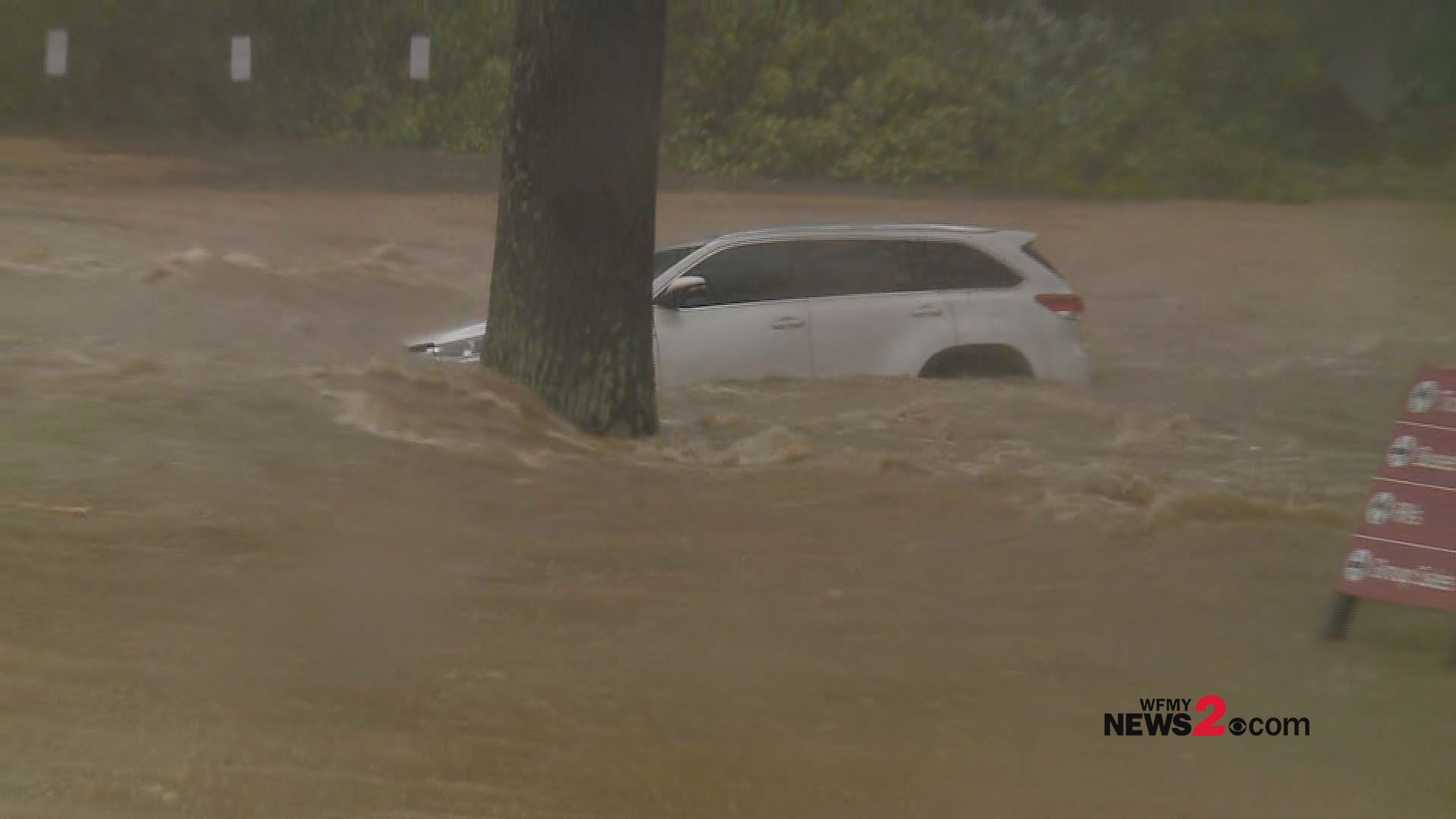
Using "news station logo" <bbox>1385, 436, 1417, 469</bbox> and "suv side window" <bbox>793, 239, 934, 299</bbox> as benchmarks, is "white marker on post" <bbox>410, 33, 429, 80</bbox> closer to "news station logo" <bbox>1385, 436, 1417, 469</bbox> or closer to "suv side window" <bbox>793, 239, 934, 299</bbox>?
"suv side window" <bbox>793, 239, 934, 299</bbox>

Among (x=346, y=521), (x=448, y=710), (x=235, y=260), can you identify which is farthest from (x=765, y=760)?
(x=235, y=260)

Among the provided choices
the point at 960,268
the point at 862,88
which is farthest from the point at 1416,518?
the point at 862,88

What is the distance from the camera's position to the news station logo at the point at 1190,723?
18.8ft

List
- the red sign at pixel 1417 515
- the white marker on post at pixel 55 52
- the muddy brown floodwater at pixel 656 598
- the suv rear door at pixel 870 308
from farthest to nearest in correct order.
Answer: the white marker on post at pixel 55 52
the suv rear door at pixel 870 308
the red sign at pixel 1417 515
the muddy brown floodwater at pixel 656 598

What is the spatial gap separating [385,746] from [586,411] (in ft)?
16.9

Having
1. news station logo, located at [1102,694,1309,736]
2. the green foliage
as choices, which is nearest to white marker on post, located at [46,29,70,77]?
the green foliage

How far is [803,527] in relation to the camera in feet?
28.0

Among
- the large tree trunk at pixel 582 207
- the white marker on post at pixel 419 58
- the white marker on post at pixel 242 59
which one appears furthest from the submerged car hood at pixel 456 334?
the white marker on post at pixel 419 58

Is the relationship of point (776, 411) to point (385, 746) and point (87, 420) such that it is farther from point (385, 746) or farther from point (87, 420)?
point (385, 746)

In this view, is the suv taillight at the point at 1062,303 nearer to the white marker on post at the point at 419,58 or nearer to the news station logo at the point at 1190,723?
the news station logo at the point at 1190,723

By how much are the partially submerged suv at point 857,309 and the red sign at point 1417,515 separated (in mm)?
5350

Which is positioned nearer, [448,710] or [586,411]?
[448,710]

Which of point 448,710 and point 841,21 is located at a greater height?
point 841,21

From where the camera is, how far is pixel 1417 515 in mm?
6418
